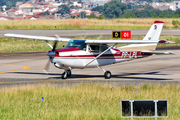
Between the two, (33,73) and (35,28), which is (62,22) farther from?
(33,73)

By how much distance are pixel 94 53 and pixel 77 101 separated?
7.53 metres

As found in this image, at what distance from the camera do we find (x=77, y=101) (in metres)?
13.8

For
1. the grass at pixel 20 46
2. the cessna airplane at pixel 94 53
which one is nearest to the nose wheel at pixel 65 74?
the cessna airplane at pixel 94 53

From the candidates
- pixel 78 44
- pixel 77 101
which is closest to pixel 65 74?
pixel 78 44

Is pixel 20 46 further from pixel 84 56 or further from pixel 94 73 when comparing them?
pixel 84 56

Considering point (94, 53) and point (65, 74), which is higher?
point (94, 53)

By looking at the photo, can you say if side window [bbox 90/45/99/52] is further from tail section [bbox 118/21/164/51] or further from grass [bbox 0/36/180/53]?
grass [bbox 0/36/180/53]

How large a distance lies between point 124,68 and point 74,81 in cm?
732

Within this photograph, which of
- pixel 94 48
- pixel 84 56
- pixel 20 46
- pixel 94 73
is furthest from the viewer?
pixel 20 46

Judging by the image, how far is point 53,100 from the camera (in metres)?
14.0

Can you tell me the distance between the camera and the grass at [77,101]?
11.2 meters

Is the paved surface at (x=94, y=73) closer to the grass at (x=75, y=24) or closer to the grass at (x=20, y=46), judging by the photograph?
the grass at (x=20, y=46)

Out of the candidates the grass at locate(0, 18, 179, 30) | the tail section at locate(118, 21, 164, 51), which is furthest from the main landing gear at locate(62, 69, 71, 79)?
the grass at locate(0, 18, 179, 30)

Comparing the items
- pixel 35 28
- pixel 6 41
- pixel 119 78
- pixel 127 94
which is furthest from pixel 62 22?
pixel 127 94
